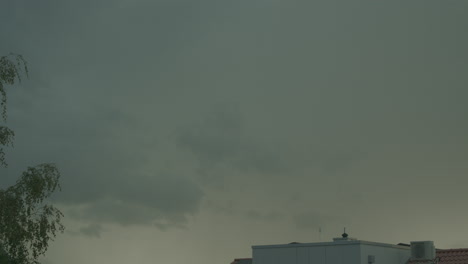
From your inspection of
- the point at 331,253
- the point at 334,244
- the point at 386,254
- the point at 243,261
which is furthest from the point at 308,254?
the point at 243,261

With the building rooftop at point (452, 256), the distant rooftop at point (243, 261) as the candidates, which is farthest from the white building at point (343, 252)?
the distant rooftop at point (243, 261)

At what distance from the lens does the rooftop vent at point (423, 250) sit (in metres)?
33.9

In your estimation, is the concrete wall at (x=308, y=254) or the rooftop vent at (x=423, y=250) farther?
the rooftop vent at (x=423, y=250)

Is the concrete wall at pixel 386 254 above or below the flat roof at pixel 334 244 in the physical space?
below

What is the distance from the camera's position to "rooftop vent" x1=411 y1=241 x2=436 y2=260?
33.9m

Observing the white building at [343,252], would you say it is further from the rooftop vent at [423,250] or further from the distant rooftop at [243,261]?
the distant rooftop at [243,261]

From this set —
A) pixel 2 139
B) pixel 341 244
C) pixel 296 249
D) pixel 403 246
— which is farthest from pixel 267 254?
pixel 2 139

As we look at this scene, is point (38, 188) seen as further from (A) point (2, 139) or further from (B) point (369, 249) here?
(B) point (369, 249)

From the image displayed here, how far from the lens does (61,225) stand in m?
25.3

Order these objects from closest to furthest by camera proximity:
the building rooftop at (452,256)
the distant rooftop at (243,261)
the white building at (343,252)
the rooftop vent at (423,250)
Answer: the white building at (343,252) → the building rooftop at (452,256) → the rooftop vent at (423,250) → the distant rooftop at (243,261)

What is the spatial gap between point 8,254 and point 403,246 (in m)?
Answer: 20.0

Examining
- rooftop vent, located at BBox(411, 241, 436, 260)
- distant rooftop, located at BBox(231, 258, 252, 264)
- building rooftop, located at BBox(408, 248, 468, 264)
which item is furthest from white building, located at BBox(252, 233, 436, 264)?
distant rooftop, located at BBox(231, 258, 252, 264)

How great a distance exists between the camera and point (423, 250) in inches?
1340

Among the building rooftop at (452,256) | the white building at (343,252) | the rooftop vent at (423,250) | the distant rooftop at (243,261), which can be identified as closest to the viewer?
the white building at (343,252)
